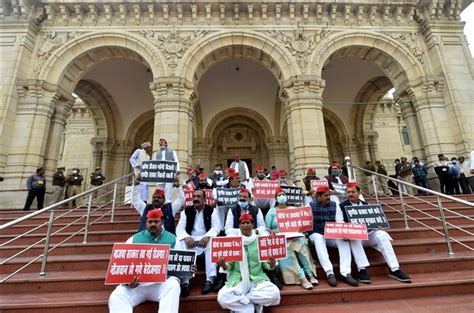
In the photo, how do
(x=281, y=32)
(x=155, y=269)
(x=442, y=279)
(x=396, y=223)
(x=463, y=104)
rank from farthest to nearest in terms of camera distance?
(x=281, y=32), (x=463, y=104), (x=396, y=223), (x=442, y=279), (x=155, y=269)

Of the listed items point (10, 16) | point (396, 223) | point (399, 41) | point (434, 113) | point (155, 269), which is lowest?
point (155, 269)

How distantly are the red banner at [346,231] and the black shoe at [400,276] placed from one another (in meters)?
0.64

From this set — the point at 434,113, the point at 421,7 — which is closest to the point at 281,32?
the point at 421,7

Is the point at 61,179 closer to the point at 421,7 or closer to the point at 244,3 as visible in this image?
the point at 244,3

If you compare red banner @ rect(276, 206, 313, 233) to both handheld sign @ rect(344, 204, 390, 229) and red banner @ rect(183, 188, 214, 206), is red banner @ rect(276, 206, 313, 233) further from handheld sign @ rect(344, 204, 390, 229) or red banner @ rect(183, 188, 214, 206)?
red banner @ rect(183, 188, 214, 206)

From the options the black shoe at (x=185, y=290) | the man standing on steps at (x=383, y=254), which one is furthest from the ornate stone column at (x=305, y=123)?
the black shoe at (x=185, y=290)

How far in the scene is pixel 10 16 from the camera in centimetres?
920

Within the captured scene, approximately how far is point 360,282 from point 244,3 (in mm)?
10095

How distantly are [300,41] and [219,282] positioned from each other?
9.33 m

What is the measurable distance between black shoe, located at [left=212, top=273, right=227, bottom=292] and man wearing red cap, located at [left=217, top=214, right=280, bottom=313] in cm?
28

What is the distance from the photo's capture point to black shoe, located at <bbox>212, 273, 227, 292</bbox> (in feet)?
10.9

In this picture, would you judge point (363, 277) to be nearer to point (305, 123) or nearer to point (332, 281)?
point (332, 281)

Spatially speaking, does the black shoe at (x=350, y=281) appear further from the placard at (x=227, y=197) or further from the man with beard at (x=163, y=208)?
the man with beard at (x=163, y=208)

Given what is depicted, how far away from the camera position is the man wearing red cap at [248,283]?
2.89m
